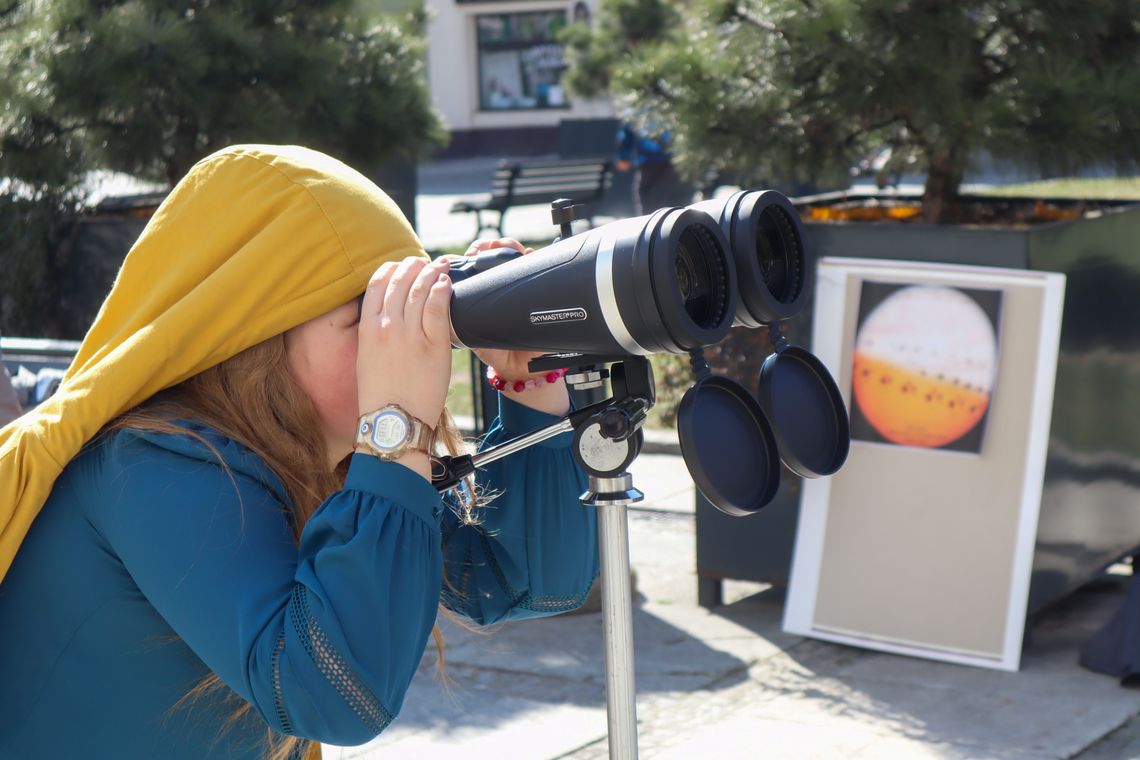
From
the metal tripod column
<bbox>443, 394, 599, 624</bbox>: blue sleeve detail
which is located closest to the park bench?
<bbox>443, 394, 599, 624</bbox>: blue sleeve detail

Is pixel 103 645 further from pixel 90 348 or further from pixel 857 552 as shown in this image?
pixel 857 552

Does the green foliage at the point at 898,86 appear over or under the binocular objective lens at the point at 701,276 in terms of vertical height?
over

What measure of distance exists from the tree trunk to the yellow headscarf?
3160 mm

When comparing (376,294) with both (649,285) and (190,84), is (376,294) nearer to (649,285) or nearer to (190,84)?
A: (649,285)

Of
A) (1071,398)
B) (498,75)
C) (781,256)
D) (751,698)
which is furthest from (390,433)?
(498,75)

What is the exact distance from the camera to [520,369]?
181cm

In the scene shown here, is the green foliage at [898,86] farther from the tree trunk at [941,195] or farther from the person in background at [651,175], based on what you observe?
the person in background at [651,175]

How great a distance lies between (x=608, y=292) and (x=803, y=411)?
304 mm

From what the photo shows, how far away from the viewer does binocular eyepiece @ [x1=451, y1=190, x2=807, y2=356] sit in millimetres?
1363

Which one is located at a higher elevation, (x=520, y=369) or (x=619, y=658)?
(x=520, y=369)

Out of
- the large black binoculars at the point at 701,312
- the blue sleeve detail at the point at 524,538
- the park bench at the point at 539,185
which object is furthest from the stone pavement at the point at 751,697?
the park bench at the point at 539,185

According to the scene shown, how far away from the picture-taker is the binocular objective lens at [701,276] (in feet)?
4.75

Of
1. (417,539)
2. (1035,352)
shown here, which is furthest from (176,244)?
(1035,352)

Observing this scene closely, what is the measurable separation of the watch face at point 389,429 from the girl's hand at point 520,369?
24 centimetres
